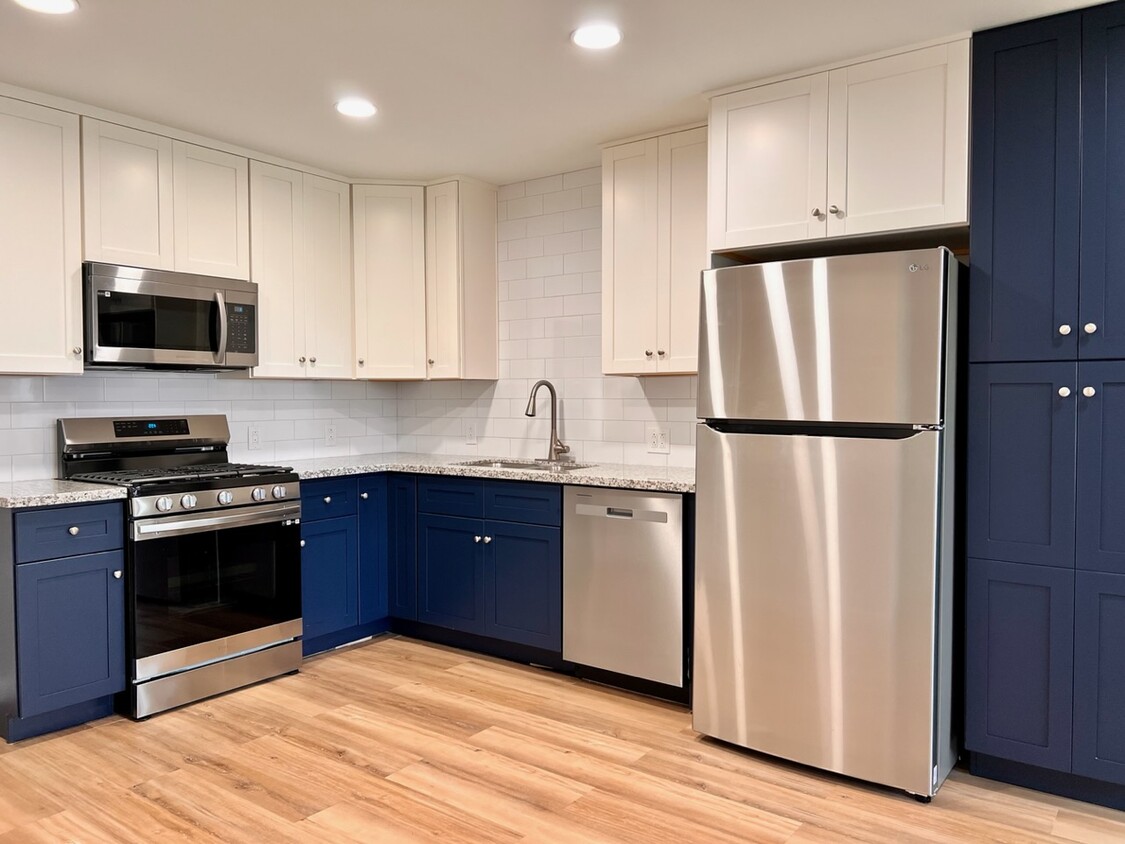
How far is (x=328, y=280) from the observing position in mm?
4242

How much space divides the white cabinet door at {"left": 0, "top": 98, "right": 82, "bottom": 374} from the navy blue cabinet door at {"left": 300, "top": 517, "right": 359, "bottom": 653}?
124cm

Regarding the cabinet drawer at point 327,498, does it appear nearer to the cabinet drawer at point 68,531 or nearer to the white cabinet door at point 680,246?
the cabinet drawer at point 68,531

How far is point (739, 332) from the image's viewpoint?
2.71 meters

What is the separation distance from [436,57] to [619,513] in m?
1.84

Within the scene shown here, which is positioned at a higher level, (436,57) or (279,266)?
(436,57)

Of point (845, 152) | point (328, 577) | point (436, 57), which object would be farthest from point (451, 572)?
point (845, 152)

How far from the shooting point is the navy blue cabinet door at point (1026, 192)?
2.42 m

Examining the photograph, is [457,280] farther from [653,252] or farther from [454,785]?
[454,785]

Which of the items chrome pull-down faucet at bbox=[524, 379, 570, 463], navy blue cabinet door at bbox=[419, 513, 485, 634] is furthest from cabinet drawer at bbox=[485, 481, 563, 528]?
chrome pull-down faucet at bbox=[524, 379, 570, 463]

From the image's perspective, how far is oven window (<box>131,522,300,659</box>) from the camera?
3104mm

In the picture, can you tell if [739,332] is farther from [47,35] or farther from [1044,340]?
[47,35]

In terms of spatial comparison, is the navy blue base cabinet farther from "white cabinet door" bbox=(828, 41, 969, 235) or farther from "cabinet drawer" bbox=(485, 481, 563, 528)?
"white cabinet door" bbox=(828, 41, 969, 235)

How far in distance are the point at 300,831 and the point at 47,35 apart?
2575 mm

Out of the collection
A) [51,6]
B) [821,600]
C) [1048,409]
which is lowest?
[821,600]
